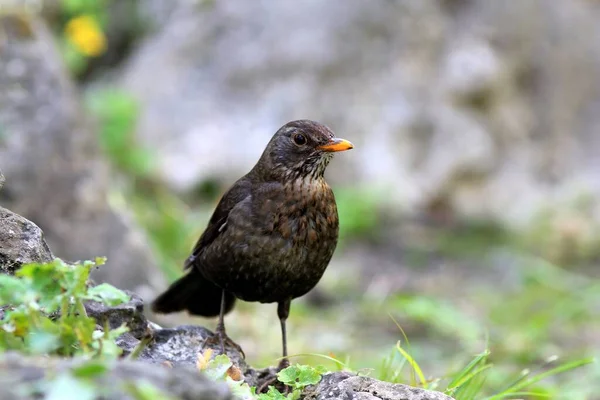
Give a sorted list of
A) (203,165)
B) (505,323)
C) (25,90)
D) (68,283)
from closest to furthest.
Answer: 1. (68,283)
2. (25,90)
3. (505,323)
4. (203,165)

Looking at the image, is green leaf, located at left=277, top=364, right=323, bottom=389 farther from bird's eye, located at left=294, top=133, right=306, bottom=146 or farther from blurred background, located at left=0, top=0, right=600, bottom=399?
blurred background, located at left=0, top=0, right=600, bottom=399

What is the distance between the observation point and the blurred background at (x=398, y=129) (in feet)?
27.3

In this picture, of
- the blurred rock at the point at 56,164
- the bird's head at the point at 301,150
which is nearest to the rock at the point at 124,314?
the bird's head at the point at 301,150

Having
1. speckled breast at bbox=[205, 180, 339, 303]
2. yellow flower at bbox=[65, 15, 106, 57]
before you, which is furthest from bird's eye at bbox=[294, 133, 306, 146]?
yellow flower at bbox=[65, 15, 106, 57]

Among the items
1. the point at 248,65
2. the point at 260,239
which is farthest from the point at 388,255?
the point at 260,239

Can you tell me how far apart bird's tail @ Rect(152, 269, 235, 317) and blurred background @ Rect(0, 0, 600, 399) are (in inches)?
125

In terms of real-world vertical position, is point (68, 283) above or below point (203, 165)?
below

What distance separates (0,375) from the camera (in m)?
1.67

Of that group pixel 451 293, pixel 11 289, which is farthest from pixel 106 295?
pixel 451 293

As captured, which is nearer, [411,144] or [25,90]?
[25,90]

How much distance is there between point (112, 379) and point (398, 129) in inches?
314

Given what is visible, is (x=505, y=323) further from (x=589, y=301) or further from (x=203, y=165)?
(x=203, y=165)

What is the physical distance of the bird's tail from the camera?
433cm

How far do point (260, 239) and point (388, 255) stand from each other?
5.28m
